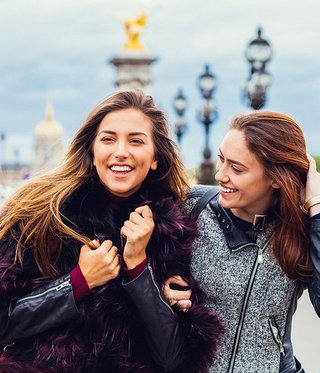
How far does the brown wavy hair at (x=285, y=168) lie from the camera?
9.93 ft

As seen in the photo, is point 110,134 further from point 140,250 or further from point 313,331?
point 313,331

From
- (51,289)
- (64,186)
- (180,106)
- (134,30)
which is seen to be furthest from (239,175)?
(134,30)

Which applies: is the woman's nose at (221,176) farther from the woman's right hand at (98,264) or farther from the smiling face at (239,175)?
the woman's right hand at (98,264)

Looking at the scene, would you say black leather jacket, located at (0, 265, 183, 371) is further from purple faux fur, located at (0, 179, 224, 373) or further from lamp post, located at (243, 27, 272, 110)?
lamp post, located at (243, 27, 272, 110)

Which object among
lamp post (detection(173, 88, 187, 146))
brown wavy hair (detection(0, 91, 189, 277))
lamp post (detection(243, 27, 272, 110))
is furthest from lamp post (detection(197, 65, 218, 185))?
brown wavy hair (detection(0, 91, 189, 277))

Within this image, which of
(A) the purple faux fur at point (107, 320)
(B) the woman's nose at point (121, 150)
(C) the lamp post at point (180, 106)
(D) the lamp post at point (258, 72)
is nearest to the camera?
(A) the purple faux fur at point (107, 320)

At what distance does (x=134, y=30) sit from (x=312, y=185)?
42582 millimetres

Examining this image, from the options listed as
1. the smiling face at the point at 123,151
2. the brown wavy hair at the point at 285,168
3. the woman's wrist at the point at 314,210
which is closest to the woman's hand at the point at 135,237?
the smiling face at the point at 123,151

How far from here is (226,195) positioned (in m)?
3.07

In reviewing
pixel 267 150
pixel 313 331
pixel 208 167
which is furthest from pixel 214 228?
pixel 208 167

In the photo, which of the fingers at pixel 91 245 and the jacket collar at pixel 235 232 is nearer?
the fingers at pixel 91 245

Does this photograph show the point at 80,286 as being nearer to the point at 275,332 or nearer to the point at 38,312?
the point at 38,312

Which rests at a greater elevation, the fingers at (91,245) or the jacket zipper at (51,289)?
the fingers at (91,245)

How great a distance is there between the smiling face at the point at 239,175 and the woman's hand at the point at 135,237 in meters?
0.31
